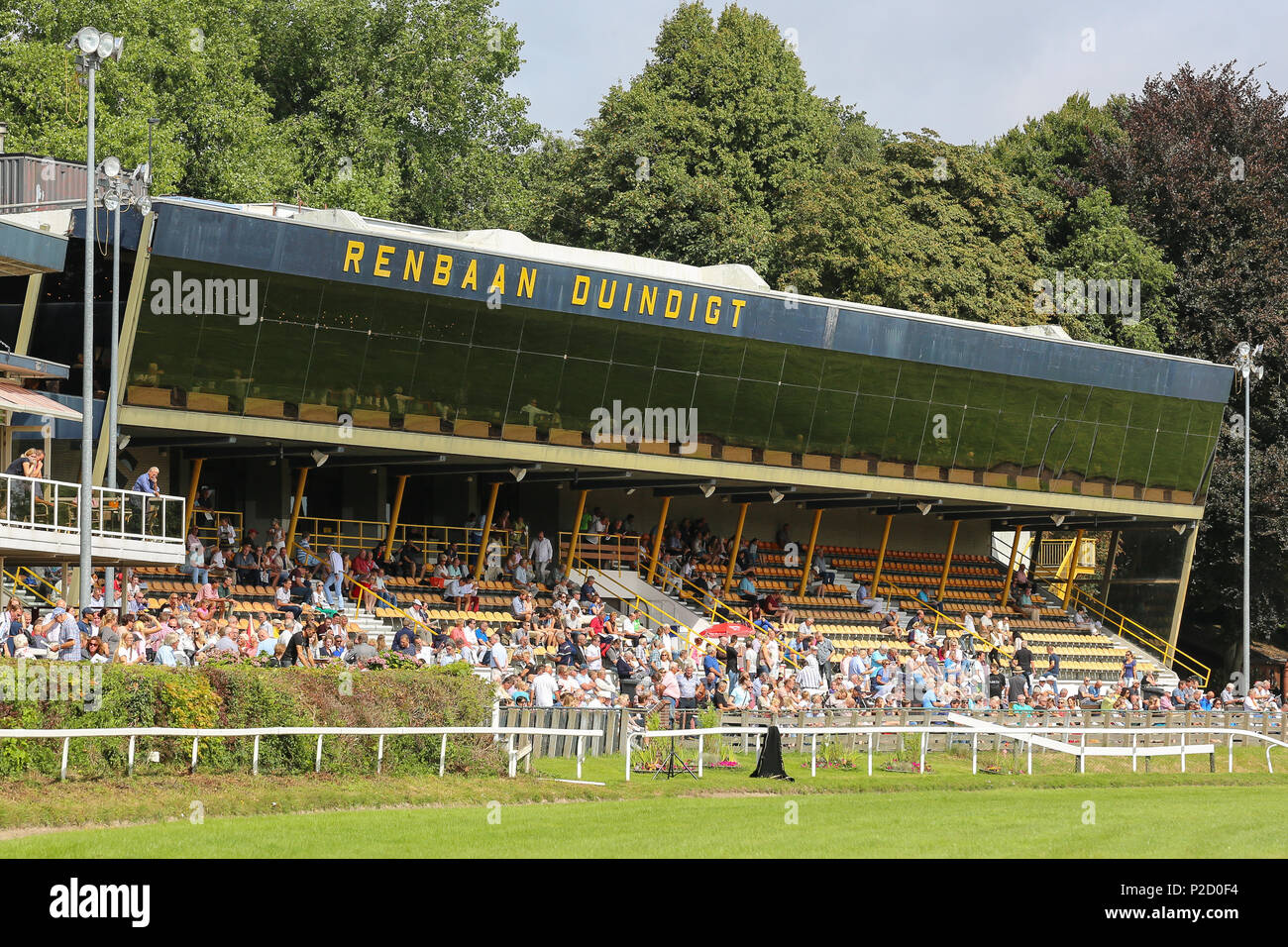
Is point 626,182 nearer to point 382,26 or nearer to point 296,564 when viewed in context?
point 382,26

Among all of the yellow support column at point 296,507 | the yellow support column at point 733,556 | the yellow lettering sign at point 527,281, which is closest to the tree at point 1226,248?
the yellow support column at point 733,556

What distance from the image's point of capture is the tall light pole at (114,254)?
90.6 ft

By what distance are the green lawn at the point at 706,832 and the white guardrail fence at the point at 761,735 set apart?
160 cm

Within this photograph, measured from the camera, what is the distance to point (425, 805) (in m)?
18.6

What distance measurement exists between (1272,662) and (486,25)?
34.8m

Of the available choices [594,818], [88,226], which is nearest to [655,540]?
[88,226]

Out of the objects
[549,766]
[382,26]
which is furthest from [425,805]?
[382,26]

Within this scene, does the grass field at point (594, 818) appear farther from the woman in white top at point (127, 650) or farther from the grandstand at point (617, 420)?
the grandstand at point (617, 420)

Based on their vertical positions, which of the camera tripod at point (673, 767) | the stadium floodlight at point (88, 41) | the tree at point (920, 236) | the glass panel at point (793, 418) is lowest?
the camera tripod at point (673, 767)

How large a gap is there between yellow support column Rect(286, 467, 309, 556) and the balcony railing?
5.57 m

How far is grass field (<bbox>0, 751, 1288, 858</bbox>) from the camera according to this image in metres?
14.6

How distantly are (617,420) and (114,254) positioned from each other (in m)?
12.6

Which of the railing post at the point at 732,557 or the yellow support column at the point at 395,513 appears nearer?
the yellow support column at the point at 395,513

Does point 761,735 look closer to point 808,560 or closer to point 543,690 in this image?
point 543,690
